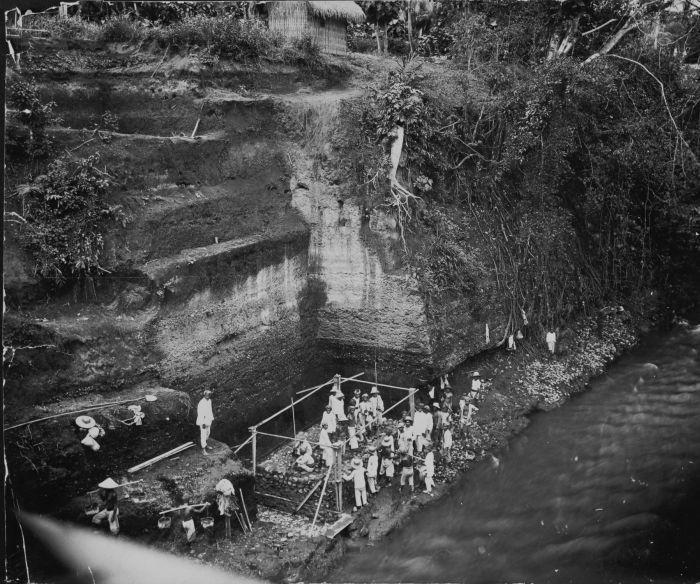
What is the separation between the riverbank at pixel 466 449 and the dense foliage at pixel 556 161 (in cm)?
90

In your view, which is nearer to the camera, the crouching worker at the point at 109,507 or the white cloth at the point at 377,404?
the crouching worker at the point at 109,507

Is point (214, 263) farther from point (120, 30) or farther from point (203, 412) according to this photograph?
point (120, 30)

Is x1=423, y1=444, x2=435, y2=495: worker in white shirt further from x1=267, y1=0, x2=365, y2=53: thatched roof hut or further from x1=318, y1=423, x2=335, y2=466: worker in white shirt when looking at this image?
x1=267, y1=0, x2=365, y2=53: thatched roof hut

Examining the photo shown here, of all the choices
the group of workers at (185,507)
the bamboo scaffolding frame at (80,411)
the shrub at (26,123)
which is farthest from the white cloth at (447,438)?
the shrub at (26,123)

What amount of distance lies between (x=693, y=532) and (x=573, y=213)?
10111mm

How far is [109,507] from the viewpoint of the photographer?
8.84 metres

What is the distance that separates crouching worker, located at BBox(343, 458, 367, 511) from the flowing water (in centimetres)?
83

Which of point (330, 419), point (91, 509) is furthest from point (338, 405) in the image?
point (91, 509)

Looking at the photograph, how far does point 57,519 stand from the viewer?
27.2 ft

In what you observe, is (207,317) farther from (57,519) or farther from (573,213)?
(573,213)

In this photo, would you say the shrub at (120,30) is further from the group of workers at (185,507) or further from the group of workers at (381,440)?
the group of workers at (185,507)

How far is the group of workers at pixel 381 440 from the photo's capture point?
38.7ft

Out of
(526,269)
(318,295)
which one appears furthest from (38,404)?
(526,269)

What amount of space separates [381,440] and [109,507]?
16.9ft
